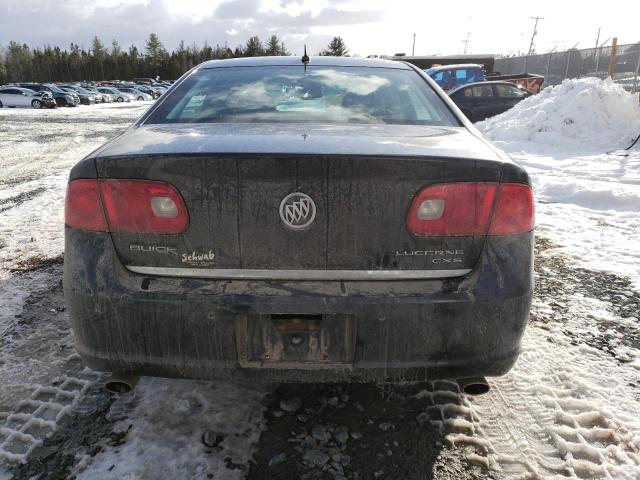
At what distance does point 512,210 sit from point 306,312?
81cm

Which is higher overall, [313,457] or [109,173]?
[109,173]

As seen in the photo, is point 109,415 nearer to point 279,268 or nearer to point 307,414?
point 307,414

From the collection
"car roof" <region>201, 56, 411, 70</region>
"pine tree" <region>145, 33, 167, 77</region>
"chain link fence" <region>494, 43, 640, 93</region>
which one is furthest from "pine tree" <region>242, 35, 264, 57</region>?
"car roof" <region>201, 56, 411, 70</region>

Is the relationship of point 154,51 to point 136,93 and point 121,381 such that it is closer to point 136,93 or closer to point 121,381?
point 136,93

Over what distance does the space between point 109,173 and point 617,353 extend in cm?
272

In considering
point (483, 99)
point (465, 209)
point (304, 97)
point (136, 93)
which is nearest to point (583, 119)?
point (483, 99)

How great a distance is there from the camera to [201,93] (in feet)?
8.52

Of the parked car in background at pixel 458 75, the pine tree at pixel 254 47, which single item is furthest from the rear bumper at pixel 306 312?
the pine tree at pixel 254 47

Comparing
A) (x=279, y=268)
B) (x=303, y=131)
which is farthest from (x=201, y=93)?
(x=279, y=268)

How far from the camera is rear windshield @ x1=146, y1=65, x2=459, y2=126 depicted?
2.31m

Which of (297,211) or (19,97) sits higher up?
(297,211)

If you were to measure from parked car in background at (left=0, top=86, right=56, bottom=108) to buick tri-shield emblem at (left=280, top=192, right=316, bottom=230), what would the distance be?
36.1 meters

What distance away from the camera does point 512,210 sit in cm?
171

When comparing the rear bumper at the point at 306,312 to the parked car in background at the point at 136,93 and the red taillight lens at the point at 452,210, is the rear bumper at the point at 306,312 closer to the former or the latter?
the red taillight lens at the point at 452,210
